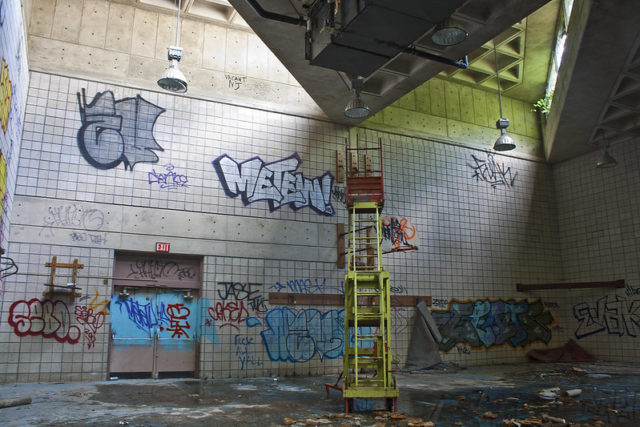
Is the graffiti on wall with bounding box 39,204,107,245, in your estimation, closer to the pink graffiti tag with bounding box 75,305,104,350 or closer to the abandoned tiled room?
the abandoned tiled room

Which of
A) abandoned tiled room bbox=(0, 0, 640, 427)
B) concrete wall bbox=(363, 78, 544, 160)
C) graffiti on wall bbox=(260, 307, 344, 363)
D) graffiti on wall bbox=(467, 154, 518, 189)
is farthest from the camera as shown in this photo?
graffiti on wall bbox=(467, 154, 518, 189)

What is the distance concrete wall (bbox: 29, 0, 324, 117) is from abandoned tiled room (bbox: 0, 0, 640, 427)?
1.9 inches

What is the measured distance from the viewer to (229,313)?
10078 mm

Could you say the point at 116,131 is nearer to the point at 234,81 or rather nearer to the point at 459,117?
the point at 234,81

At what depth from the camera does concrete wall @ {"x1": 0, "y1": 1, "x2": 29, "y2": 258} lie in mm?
6406

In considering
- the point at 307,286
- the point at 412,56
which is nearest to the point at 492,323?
the point at 307,286

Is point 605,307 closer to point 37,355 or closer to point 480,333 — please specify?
point 480,333

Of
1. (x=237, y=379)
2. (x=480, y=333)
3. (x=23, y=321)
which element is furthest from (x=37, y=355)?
(x=480, y=333)

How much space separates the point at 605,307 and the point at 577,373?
3802mm

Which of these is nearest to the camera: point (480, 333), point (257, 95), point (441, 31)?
point (441, 31)

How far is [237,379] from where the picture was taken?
9602 millimetres

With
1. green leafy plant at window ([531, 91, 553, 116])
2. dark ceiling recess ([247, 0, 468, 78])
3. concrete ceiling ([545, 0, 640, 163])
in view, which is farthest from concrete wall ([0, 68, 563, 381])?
dark ceiling recess ([247, 0, 468, 78])

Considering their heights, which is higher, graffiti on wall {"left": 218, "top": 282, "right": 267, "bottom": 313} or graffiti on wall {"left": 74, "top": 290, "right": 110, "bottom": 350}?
graffiti on wall {"left": 218, "top": 282, "right": 267, "bottom": 313}

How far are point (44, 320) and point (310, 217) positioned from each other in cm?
574
